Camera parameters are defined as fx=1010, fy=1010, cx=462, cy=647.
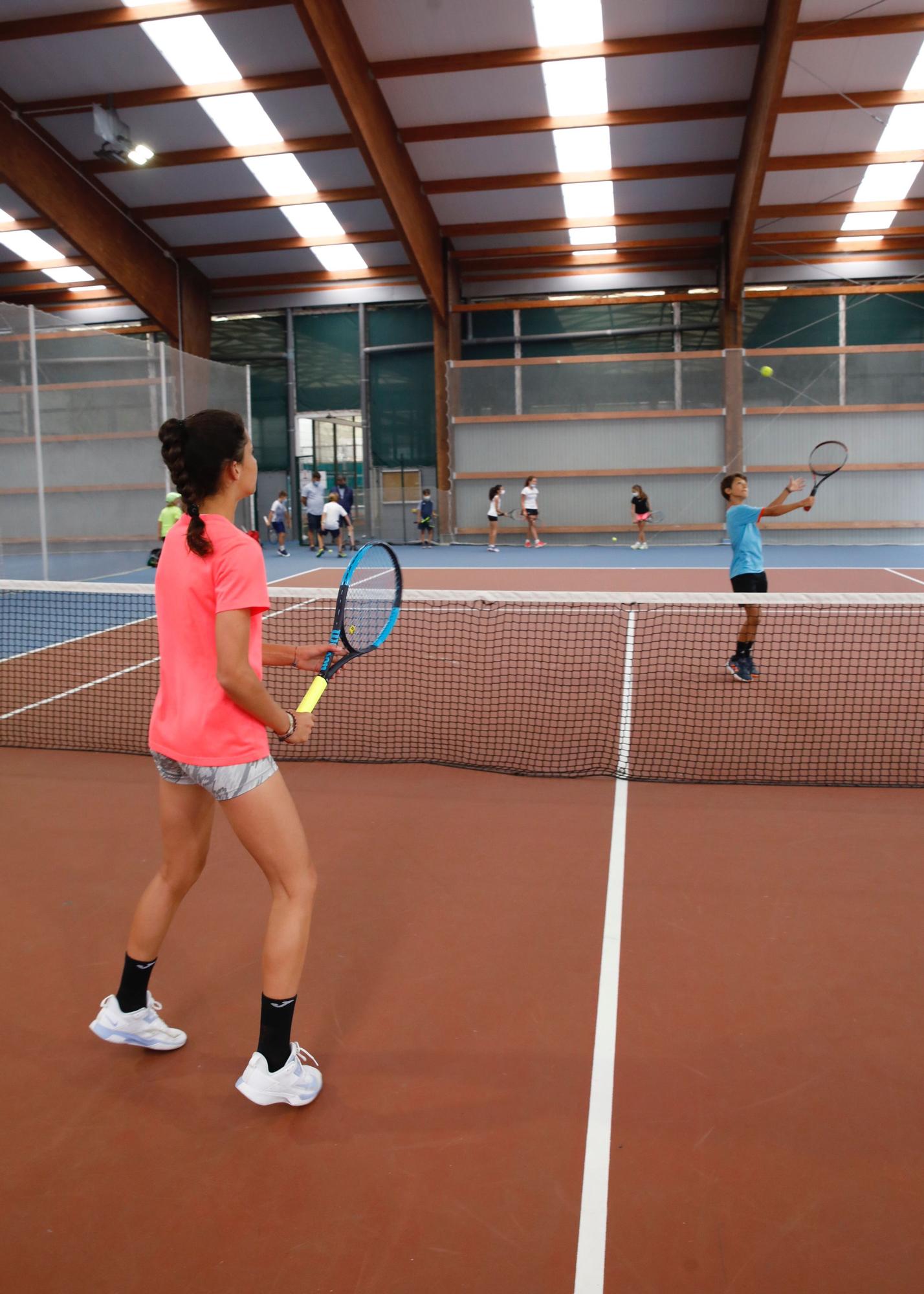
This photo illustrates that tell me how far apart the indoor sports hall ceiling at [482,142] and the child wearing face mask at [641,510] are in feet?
16.8

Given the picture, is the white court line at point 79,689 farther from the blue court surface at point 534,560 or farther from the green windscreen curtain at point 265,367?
the green windscreen curtain at point 265,367

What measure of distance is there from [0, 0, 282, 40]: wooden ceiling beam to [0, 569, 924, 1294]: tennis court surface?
1132 centimetres

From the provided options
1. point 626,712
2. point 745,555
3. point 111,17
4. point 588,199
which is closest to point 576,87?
point 588,199

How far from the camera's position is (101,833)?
14.5 ft

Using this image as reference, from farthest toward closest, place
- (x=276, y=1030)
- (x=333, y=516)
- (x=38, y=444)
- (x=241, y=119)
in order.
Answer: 1. (x=333, y=516)
2. (x=241, y=119)
3. (x=38, y=444)
4. (x=276, y=1030)

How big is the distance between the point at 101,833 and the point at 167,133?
16292mm

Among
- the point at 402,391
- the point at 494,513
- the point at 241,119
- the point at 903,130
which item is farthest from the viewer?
the point at 402,391

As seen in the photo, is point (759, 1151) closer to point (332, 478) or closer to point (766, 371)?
point (766, 371)

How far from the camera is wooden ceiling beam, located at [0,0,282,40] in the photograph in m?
13.5

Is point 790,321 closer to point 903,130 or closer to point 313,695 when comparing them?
point 903,130

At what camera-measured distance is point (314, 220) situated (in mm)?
20328

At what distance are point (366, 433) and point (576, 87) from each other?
9.61m

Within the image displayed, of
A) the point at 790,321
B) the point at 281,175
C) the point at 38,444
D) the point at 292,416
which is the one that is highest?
the point at 281,175

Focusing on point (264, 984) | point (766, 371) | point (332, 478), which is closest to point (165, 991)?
point (264, 984)
